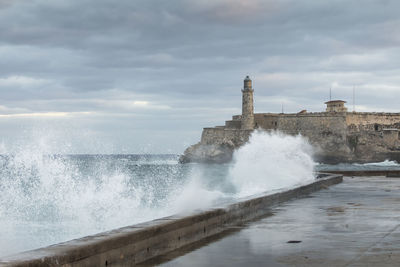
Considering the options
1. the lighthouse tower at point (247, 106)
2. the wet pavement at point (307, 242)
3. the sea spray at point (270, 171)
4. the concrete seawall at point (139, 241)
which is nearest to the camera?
the concrete seawall at point (139, 241)

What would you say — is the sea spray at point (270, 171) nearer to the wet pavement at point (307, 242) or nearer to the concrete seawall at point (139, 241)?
the wet pavement at point (307, 242)

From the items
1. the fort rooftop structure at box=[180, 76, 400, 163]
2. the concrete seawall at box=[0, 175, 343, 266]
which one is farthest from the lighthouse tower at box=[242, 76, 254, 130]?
the concrete seawall at box=[0, 175, 343, 266]

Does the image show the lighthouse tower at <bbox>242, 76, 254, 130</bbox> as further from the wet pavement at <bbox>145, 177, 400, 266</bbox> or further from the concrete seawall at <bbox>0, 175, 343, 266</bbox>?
the concrete seawall at <bbox>0, 175, 343, 266</bbox>

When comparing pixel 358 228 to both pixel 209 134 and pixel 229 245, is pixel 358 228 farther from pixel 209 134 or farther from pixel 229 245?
pixel 209 134

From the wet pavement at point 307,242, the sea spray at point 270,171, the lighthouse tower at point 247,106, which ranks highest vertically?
the lighthouse tower at point 247,106

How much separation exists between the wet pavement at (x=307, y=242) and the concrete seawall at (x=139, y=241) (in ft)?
0.61

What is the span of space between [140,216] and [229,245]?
11.1 metres

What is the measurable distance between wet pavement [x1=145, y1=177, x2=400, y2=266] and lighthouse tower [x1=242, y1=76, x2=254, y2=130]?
2783 inches

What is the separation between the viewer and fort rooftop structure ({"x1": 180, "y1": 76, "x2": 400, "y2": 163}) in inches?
3123

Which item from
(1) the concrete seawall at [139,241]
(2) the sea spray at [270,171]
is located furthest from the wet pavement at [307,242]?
(2) the sea spray at [270,171]

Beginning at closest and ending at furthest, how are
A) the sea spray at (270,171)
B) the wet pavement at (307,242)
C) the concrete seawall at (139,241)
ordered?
the concrete seawall at (139,241)
the wet pavement at (307,242)
the sea spray at (270,171)

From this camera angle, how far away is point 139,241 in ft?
16.6

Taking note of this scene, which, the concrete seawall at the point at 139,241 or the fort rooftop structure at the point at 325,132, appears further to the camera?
the fort rooftop structure at the point at 325,132

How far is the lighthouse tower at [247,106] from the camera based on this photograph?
79.3 metres
